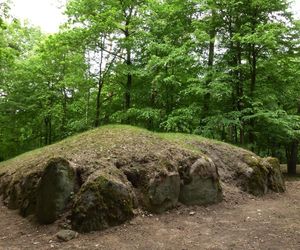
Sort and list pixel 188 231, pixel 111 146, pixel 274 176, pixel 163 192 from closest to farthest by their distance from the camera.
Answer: pixel 188 231, pixel 163 192, pixel 111 146, pixel 274 176

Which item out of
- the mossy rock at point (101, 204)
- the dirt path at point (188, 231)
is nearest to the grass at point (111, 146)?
the mossy rock at point (101, 204)

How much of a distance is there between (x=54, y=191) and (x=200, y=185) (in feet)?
11.2

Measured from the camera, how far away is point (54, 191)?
610cm

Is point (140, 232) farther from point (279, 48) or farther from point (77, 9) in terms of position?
point (279, 48)

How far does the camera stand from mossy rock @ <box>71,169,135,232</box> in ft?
18.8

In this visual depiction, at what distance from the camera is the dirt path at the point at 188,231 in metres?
5.13

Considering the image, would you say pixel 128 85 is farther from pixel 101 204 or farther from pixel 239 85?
pixel 101 204

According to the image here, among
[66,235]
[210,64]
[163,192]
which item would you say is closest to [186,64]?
[210,64]

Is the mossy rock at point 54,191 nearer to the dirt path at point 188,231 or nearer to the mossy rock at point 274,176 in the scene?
the dirt path at point 188,231

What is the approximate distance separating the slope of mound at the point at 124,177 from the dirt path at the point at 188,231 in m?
0.32

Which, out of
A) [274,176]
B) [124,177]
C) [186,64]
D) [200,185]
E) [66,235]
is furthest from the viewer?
[186,64]

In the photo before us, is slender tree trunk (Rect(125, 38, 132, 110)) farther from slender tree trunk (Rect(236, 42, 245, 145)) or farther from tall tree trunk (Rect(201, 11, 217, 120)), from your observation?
slender tree trunk (Rect(236, 42, 245, 145))

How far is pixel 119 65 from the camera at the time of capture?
1335cm

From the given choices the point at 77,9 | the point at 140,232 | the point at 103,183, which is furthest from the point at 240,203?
the point at 77,9
